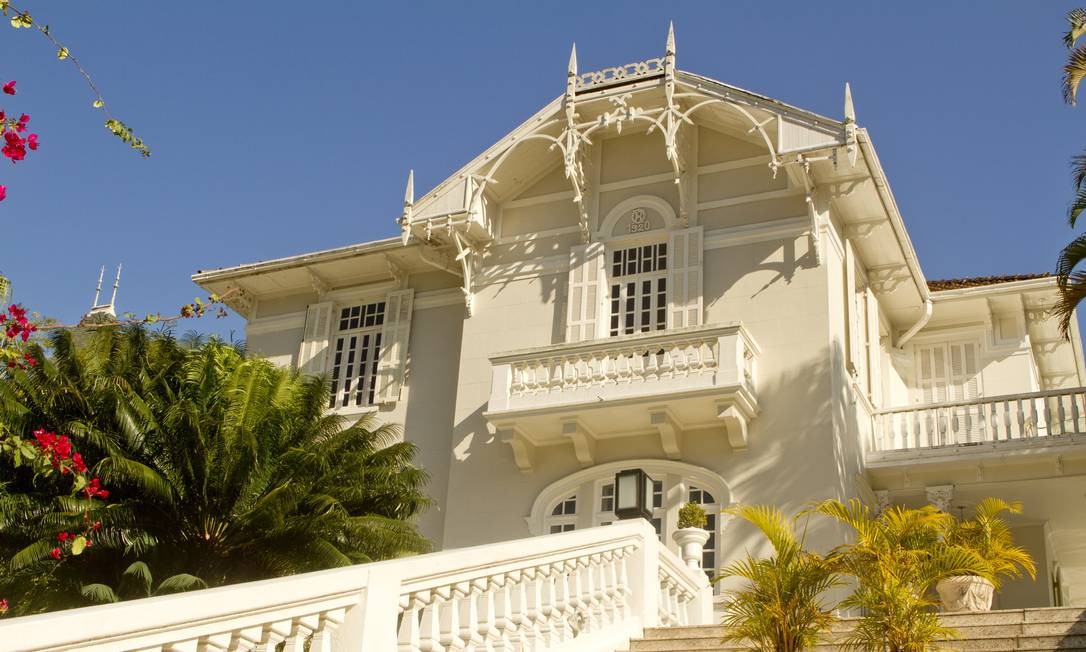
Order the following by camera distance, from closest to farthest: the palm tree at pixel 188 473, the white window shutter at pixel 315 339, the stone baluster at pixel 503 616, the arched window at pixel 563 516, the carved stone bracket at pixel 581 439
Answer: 1. the stone baluster at pixel 503 616
2. the palm tree at pixel 188 473
3. the carved stone bracket at pixel 581 439
4. the arched window at pixel 563 516
5. the white window shutter at pixel 315 339

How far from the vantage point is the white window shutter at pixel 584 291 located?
19.3 metres

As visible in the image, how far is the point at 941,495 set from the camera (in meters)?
17.7

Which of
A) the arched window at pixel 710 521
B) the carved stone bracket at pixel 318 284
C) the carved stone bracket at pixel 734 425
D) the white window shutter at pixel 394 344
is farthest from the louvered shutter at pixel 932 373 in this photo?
the carved stone bracket at pixel 318 284

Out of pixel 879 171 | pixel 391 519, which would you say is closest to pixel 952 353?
pixel 879 171

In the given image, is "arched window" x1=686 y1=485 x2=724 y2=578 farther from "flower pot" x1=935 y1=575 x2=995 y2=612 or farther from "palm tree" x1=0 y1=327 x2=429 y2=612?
"flower pot" x1=935 y1=575 x2=995 y2=612

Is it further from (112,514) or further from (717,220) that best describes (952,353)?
(112,514)

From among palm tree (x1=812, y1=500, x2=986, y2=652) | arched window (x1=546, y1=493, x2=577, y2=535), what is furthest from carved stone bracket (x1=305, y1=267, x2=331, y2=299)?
palm tree (x1=812, y1=500, x2=986, y2=652)

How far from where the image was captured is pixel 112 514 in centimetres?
1459

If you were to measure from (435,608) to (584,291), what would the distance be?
40.8 ft

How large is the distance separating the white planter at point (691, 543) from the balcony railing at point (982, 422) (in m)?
6.00

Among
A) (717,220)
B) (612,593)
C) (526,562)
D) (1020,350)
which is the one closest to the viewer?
(526,562)

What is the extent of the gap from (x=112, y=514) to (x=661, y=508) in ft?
24.4

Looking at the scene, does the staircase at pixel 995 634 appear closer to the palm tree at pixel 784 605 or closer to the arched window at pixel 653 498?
the palm tree at pixel 784 605

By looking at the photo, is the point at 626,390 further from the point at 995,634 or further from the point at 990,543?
the point at 995,634
